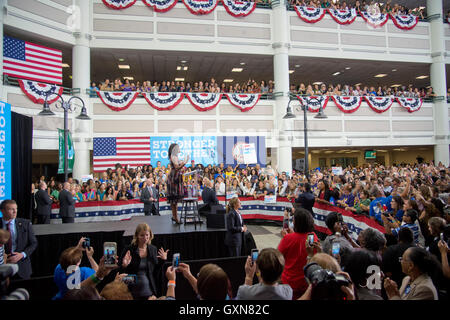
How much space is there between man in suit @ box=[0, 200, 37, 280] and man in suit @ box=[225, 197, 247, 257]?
3.66 meters

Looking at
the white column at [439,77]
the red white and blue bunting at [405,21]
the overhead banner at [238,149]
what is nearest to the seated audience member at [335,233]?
the overhead banner at [238,149]

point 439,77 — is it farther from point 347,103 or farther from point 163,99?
point 163,99

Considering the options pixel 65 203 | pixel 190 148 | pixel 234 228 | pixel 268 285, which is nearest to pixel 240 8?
pixel 190 148

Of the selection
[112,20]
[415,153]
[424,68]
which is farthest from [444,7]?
[112,20]

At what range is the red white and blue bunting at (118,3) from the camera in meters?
17.2

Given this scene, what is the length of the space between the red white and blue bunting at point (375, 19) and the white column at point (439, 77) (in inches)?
158

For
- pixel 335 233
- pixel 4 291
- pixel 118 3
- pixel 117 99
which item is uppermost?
pixel 118 3

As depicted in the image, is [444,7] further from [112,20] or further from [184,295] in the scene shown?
[184,295]

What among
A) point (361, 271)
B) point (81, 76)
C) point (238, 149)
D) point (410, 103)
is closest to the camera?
point (361, 271)

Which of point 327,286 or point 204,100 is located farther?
point 204,100

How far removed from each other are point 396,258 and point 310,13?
782 inches

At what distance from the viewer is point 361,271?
107 inches

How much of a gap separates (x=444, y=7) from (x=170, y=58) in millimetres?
22993

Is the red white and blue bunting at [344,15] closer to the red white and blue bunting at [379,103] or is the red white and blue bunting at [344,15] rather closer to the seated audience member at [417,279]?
the red white and blue bunting at [379,103]
